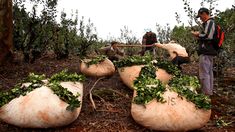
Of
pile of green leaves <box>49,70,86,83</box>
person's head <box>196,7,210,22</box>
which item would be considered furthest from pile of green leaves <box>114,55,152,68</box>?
pile of green leaves <box>49,70,86,83</box>

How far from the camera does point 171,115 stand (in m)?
5.74

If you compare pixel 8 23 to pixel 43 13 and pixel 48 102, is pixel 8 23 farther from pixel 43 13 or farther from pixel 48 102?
pixel 48 102

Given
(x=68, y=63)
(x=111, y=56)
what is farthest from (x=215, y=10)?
(x=68, y=63)

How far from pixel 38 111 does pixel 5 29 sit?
402cm

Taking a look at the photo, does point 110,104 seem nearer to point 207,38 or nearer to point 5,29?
point 207,38

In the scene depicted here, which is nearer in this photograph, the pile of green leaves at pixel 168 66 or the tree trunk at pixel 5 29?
the pile of green leaves at pixel 168 66

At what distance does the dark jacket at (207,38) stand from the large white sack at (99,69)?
232 centimetres

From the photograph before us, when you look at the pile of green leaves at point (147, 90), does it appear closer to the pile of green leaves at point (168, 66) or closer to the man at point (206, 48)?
the pile of green leaves at point (168, 66)

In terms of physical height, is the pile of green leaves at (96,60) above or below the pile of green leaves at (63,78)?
above

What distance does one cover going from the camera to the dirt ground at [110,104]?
602cm

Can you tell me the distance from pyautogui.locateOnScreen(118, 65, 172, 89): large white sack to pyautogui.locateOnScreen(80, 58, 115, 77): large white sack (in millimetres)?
1036

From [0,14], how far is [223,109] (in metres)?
5.20

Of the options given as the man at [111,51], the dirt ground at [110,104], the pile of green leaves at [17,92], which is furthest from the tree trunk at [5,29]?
the pile of green leaves at [17,92]

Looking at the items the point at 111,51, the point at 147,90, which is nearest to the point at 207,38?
the point at 147,90
